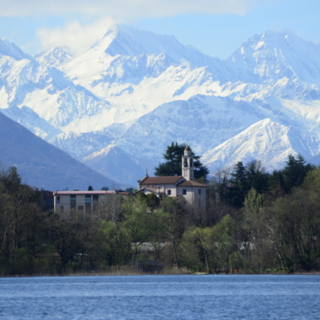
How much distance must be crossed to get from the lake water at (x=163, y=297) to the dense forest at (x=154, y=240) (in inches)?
133

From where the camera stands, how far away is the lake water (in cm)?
5841

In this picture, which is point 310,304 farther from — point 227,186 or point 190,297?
point 227,186

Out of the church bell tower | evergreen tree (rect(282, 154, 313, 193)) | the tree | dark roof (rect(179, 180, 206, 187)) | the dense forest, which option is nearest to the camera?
the dense forest

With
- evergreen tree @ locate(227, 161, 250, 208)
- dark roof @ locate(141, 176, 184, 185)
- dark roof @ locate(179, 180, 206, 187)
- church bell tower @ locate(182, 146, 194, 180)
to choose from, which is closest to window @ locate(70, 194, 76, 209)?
dark roof @ locate(141, 176, 184, 185)

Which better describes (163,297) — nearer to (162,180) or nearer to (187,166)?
(162,180)

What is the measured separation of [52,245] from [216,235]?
17.3 meters

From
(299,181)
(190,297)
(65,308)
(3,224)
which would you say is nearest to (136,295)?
(190,297)

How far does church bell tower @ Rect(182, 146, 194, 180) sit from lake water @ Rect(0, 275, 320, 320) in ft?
222

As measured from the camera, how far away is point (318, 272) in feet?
316

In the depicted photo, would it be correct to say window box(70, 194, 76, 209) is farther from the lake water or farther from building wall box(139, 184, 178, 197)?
the lake water

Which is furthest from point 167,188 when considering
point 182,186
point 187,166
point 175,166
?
point 175,166

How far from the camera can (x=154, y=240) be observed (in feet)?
345

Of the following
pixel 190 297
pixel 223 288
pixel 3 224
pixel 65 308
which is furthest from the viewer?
pixel 3 224

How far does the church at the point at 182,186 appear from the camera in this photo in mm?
154975
